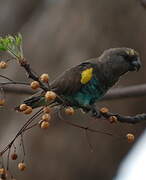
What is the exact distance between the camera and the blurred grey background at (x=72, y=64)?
5.73 m

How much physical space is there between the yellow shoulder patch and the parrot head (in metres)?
0.30

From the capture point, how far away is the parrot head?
3795mm

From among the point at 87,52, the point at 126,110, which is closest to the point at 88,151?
the point at 126,110

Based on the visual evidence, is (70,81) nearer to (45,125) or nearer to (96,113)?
(96,113)

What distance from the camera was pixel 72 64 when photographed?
19.0 feet

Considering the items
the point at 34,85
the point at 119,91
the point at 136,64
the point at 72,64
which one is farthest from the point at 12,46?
the point at 72,64

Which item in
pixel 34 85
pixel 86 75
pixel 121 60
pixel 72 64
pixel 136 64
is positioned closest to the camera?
pixel 34 85

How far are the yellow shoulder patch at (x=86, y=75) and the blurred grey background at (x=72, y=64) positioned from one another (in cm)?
206

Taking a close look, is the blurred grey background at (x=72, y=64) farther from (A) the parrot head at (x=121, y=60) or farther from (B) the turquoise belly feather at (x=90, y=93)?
(B) the turquoise belly feather at (x=90, y=93)

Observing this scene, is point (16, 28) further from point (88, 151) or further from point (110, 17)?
point (88, 151)

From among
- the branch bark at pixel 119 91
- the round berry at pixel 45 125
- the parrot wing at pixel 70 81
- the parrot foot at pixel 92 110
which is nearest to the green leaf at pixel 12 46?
the round berry at pixel 45 125

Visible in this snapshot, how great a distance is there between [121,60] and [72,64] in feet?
6.35

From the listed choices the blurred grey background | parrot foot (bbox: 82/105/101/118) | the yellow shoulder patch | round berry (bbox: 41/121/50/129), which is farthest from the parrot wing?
the blurred grey background

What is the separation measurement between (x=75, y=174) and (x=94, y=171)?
0.62 ft
